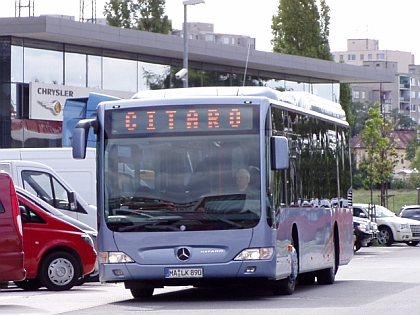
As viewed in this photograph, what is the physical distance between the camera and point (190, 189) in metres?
15.2

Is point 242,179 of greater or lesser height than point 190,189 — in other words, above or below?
above

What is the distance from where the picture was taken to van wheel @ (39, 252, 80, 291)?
19.6 meters

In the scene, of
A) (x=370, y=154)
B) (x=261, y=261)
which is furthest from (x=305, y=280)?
(x=370, y=154)

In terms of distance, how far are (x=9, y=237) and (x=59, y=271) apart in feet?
12.2

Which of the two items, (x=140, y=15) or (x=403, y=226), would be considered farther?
(x=140, y=15)

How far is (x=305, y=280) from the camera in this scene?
2022 cm

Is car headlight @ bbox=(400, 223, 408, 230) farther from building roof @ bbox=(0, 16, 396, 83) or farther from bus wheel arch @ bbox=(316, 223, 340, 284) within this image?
bus wheel arch @ bbox=(316, 223, 340, 284)

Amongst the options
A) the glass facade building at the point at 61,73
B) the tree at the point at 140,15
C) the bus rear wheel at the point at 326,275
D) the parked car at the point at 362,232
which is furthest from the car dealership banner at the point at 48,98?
the tree at the point at 140,15

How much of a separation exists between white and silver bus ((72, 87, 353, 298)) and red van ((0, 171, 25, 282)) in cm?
130

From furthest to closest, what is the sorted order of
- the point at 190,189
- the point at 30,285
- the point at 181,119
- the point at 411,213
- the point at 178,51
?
the point at 411,213 → the point at 178,51 → the point at 30,285 → the point at 181,119 → the point at 190,189

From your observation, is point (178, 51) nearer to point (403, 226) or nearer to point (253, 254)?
point (403, 226)

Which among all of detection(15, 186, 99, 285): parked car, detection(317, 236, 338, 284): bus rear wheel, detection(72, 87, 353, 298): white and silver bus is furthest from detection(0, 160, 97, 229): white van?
detection(72, 87, 353, 298): white and silver bus

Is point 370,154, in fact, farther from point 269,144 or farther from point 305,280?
point 269,144

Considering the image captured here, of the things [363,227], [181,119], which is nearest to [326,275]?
[181,119]
